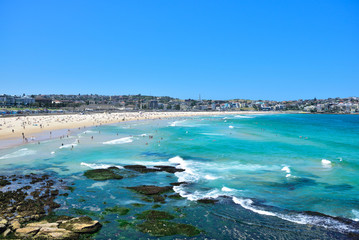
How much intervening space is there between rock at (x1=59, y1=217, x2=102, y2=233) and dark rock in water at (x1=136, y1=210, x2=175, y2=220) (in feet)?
6.62

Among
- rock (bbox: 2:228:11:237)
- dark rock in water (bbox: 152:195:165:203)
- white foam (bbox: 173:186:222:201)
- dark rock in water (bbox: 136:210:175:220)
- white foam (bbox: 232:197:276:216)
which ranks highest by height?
rock (bbox: 2:228:11:237)

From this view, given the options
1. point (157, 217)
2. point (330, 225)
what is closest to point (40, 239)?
point (157, 217)

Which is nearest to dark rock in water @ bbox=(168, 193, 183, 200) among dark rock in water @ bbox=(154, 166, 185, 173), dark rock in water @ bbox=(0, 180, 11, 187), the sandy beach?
dark rock in water @ bbox=(154, 166, 185, 173)

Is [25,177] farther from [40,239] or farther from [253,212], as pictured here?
[253,212]

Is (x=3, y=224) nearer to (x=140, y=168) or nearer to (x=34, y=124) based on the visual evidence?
(x=140, y=168)

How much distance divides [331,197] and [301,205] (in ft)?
8.87

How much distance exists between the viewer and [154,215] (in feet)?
41.5

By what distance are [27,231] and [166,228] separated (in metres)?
5.61

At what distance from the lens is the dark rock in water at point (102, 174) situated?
62.6ft

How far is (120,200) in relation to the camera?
48.4 feet

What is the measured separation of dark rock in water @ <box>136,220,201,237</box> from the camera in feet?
36.1

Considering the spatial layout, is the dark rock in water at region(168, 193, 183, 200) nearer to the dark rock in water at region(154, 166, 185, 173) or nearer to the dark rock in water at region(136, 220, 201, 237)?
the dark rock in water at region(136, 220, 201, 237)

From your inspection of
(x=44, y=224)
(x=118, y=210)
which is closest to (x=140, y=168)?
(x=118, y=210)

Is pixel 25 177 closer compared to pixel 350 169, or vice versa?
pixel 25 177
